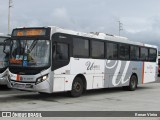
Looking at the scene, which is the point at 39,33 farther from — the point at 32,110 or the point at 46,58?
the point at 32,110

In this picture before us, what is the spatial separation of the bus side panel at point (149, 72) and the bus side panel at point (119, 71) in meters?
1.06

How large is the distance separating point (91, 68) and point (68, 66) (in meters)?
1.98

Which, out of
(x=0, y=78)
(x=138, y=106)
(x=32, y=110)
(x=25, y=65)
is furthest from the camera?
(x=0, y=78)

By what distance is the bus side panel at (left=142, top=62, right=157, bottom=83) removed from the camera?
2300cm

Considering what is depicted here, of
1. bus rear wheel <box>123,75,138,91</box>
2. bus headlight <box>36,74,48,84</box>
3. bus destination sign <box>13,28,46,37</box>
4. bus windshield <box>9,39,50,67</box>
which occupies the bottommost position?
bus rear wheel <box>123,75,138,91</box>

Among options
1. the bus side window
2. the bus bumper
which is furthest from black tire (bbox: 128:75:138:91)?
the bus bumper

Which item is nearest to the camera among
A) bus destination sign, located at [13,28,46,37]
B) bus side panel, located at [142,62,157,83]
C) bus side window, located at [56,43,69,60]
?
bus destination sign, located at [13,28,46,37]

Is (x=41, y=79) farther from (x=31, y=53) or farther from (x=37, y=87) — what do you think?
(x=31, y=53)

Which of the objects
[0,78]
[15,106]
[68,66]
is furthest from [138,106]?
[0,78]

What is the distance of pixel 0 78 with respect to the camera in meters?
18.3

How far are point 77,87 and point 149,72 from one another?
8563 mm

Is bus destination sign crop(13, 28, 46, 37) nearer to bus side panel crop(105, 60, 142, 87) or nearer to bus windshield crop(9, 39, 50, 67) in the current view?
bus windshield crop(9, 39, 50, 67)

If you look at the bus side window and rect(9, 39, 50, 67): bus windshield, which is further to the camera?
the bus side window

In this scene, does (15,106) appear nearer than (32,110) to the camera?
No
